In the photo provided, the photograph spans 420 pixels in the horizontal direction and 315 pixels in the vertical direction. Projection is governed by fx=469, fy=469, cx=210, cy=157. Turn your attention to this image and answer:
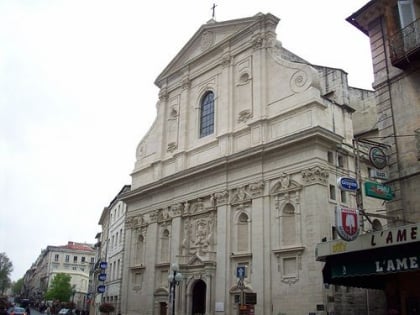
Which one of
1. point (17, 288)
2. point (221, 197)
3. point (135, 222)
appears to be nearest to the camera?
point (221, 197)

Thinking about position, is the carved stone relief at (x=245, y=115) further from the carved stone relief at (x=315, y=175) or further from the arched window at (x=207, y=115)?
the carved stone relief at (x=315, y=175)

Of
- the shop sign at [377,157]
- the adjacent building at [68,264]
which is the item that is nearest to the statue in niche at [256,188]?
the shop sign at [377,157]

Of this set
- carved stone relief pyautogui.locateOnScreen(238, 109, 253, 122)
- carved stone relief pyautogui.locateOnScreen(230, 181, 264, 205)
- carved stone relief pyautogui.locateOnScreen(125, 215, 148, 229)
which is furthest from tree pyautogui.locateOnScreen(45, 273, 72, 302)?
carved stone relief pyautogui.locateOnScreen(238, 109, 253, 122)

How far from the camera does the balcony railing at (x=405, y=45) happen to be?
46.9 ft

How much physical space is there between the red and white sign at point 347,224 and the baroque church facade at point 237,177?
7173 mm

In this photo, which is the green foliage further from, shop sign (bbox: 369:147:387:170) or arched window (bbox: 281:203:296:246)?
shop sign (bbox: 369:147:387:170)

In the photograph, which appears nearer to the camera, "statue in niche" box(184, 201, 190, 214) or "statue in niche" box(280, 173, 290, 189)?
"statue in niche" box(280, 173, 290, 189)

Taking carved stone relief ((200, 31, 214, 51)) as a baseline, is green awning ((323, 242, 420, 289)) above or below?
below

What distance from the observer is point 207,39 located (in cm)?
3244

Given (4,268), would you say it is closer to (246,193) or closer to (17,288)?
(17,288)

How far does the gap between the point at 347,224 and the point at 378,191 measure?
1389 mm

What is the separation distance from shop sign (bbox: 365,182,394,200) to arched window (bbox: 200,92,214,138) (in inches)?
677

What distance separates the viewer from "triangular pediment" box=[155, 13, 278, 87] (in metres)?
29.7

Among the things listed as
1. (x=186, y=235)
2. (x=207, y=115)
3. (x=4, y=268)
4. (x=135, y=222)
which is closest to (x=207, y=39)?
(x=207, y=115)
